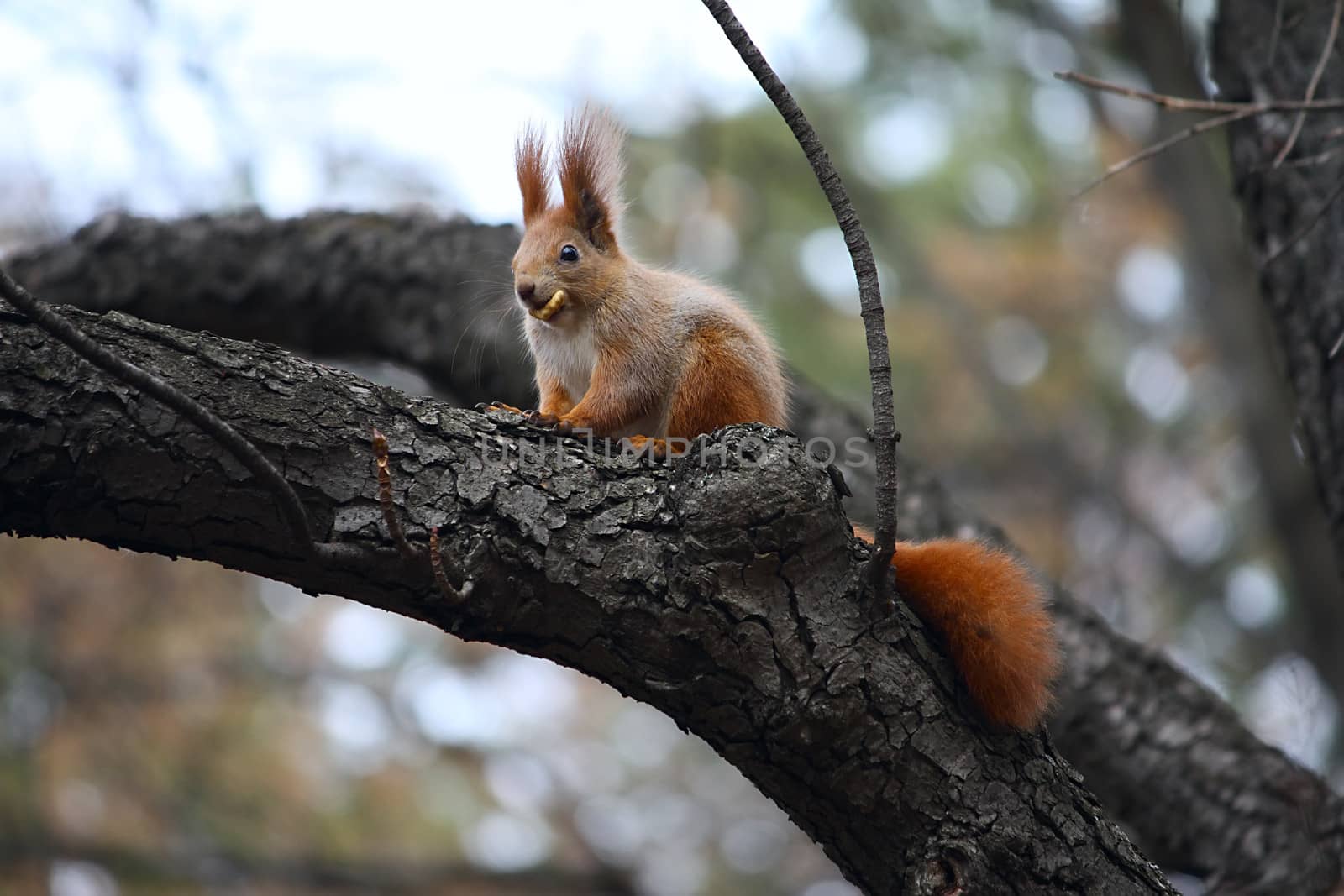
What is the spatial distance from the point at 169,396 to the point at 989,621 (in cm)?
159

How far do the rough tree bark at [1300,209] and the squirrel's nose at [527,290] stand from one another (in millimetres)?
2247

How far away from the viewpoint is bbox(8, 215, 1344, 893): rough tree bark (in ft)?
11.3

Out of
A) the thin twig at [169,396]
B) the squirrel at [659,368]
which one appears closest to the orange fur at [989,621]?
the squirrel at [659,368]

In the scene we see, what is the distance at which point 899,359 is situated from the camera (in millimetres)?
9617

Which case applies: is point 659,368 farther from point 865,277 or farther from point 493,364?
point 493,364

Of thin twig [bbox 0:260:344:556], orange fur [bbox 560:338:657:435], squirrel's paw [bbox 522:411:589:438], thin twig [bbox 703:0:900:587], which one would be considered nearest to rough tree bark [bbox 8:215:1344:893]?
orange fur [bbox 560:338:657:435]

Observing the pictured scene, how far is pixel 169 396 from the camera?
183cm

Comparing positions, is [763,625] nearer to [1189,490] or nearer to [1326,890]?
[1326,890]

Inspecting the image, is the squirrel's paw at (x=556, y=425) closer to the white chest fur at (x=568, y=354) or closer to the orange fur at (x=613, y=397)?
the orange fur at (x=613, y=397)

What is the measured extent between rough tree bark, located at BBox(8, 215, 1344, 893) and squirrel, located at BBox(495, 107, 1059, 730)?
0.62m

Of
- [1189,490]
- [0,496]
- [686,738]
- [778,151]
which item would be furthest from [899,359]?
[0,496]

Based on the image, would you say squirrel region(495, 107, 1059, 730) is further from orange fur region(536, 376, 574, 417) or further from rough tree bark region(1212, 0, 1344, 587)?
rough tree bark region(1212, 0, 1344, 587)

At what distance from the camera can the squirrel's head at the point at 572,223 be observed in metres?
3.42

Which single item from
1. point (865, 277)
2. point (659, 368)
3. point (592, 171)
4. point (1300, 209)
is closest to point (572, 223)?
point (592, 171)
